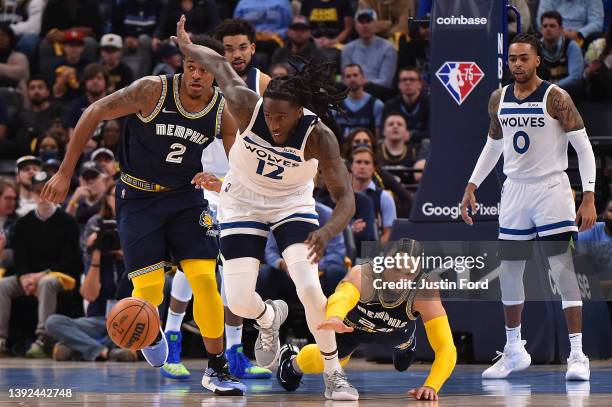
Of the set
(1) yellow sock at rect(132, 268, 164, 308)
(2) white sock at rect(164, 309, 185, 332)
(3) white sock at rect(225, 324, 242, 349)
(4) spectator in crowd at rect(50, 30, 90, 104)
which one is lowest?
(3) white sock at rect(225, 324, 242, 349)

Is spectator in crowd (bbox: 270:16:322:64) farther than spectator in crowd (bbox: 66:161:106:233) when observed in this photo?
Yes

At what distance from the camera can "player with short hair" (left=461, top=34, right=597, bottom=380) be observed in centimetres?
899

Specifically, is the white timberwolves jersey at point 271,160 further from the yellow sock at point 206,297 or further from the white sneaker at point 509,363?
the white sneaker at point 509,363

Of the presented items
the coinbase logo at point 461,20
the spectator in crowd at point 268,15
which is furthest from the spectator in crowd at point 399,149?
the spectator in crowd at point 268,15

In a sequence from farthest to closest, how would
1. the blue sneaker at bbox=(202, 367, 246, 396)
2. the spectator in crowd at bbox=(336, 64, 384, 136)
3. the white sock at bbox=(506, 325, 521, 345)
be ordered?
the spectator in crowd at bbox=(336, 64, 384, 136) → the white sock at bbox=(506, 325, 521, 345) → the blue sneaker at bbox=(202, 367, 246, 396)

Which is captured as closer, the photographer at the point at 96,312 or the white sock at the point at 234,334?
the white sock at the point at 234,334

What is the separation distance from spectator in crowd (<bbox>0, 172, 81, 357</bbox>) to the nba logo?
14.6 ft

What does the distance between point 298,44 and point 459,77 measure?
5255 mm

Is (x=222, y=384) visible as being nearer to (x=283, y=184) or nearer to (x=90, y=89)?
(x=283, y=184)

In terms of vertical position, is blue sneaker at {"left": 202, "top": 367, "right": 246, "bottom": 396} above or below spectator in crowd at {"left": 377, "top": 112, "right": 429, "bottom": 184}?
below

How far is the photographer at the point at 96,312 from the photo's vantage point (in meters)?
11.6

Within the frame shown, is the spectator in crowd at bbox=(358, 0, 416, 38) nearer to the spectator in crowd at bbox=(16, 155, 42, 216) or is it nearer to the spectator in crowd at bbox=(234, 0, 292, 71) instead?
the spectator in crowd at bbox=(234, 0, 292, 71)

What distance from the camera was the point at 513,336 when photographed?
9.34 metres

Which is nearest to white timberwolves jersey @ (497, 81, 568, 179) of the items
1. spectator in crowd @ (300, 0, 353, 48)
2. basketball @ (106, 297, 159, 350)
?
basketball @ (106, 297, 159, 350)
